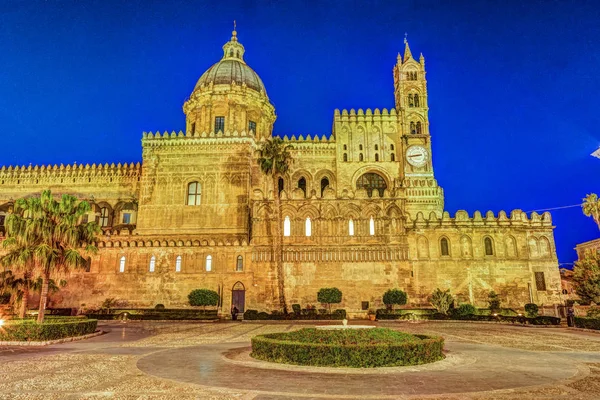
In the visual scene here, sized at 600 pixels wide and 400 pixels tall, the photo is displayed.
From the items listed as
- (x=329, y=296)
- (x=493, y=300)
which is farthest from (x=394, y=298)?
(x=493, y=300)

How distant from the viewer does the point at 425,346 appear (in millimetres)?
11492

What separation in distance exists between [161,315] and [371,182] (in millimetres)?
22427

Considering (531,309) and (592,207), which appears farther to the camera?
(531,309)

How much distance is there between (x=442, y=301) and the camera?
31.7 meters

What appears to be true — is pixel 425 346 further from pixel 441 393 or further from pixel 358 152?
pixel 358 152

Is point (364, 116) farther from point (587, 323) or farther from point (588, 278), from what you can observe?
point (587, 323)

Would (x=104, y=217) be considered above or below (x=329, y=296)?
above

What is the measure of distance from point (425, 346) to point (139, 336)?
534 inches

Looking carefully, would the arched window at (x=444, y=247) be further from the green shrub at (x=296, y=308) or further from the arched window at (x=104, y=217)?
the arched window at (x=104, y=217)

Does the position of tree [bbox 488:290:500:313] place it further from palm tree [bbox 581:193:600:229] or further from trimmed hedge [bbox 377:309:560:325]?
palm tree [bbox 581:193:600:229]

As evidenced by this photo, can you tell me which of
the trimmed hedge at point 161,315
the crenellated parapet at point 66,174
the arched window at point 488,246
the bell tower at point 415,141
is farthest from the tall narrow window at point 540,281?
the crenellated parapet at point 66,174

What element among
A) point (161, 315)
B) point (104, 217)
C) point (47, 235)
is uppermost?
point (104, 217)

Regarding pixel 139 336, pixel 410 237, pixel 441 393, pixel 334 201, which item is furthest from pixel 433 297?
pixel 441 393

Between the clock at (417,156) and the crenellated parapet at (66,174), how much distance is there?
87.7 feet
